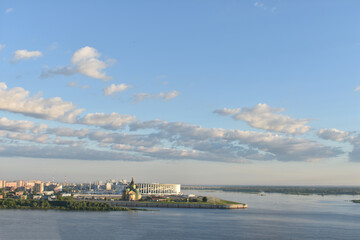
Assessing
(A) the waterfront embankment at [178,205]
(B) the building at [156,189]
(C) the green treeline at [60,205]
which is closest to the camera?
(C) the green treeline at [60,205]

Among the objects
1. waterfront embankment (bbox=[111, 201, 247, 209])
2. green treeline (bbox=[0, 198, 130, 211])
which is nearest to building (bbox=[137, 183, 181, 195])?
waterfront embankment (bbox=[111, 201, 247, 209])

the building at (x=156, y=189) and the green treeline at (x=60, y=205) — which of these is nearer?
the green treeline at (x=60, y=205)

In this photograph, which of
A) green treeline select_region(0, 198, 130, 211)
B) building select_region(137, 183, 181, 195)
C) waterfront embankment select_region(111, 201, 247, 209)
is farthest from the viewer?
building select_region(137, 183, 181, 195)

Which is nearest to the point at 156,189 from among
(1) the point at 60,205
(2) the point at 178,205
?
(2) the point at 178,205

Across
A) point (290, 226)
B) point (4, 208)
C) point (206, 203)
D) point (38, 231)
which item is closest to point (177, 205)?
point (206, 203)

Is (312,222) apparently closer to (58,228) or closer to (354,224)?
(354,224)

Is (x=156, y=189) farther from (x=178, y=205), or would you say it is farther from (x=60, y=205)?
(x=60, y=205)

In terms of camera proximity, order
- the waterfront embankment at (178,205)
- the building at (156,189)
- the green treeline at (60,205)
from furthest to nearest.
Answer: the building at (156,189)
the waterfront embankment at (178,205)
the green treeline at (60,205)

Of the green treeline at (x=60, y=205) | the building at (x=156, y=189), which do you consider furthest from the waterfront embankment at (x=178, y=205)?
the building at (x=156, y=189)

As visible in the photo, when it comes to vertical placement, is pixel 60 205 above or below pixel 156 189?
below

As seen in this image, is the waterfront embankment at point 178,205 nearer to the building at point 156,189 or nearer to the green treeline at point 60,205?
the green treeline at point 60,205

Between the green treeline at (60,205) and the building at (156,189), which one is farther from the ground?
the building at (156,189)

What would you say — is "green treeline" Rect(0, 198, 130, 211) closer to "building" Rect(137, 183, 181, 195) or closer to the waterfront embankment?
the waterfront embankment

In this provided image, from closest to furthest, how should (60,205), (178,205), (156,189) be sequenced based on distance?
(60,205) < (178,205) < (156,189)
